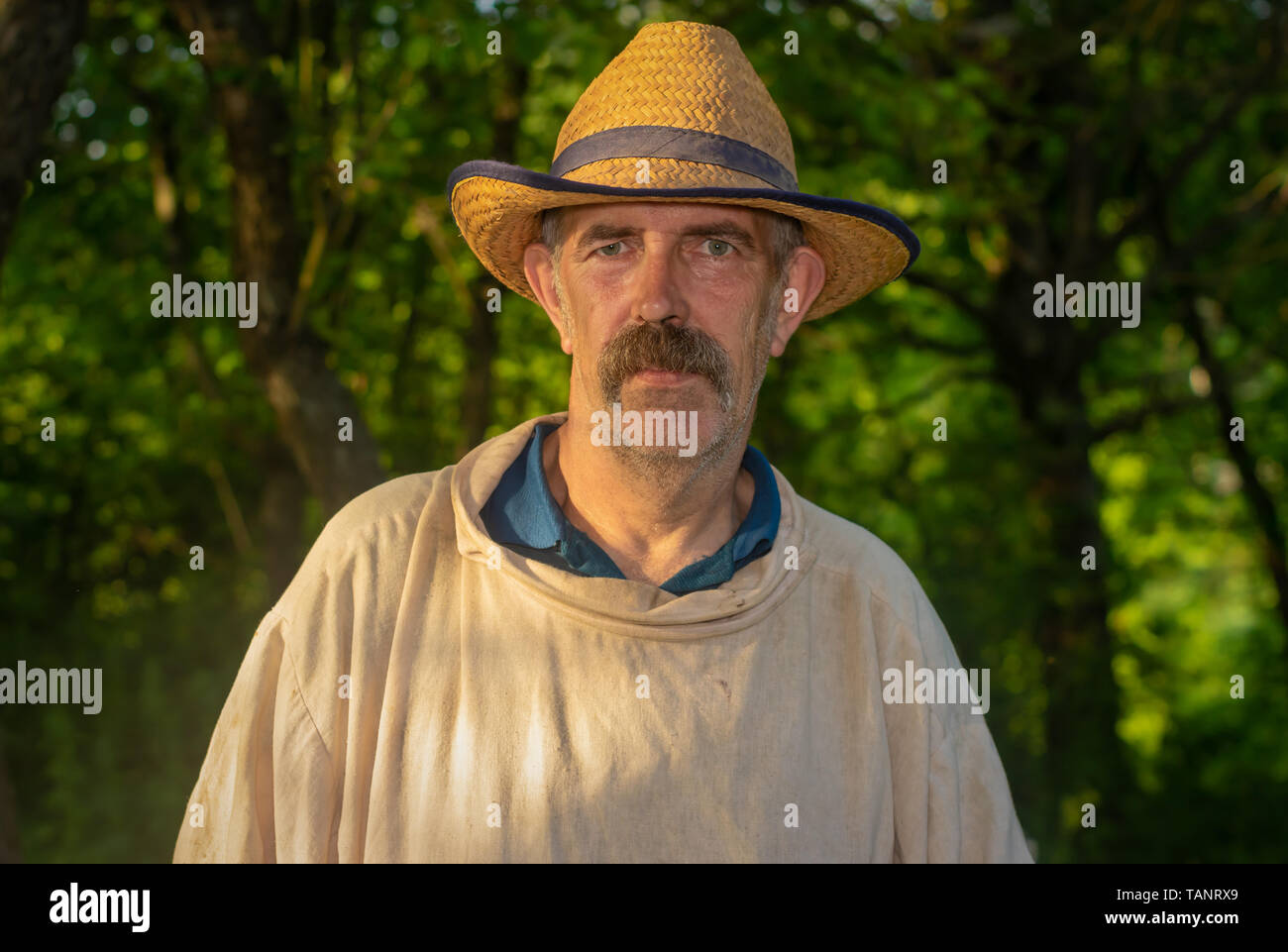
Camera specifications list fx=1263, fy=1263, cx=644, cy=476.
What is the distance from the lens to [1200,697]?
41.1 ft

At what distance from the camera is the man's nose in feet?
8.91

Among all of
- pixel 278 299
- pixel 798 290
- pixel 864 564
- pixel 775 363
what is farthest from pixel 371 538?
pixel 775 363

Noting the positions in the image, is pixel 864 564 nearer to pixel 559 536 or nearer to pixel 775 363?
pixel 559 536

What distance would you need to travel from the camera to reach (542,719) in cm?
257

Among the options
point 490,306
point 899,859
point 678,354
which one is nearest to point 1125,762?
point 490,306

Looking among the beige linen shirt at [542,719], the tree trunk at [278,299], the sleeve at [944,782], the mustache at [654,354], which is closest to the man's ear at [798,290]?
the mustache at [654,354]

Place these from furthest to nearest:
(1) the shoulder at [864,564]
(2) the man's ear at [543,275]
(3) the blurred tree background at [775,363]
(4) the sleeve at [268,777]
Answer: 1. (3) the blurred tree background at [775,363]
2. (2) the man's ear at [543,275]
3. (1) the shoulder at [864,564]
4. (4) the sleeve at [268,777]

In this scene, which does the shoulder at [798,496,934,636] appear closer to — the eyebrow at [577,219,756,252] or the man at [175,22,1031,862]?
the man at [175,22,1031,862]

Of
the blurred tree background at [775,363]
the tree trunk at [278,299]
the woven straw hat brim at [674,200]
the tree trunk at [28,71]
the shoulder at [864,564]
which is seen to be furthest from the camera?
the blurred tree background at [775,363]

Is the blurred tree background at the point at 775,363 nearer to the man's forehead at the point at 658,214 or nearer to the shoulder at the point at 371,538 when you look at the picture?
the man's forehead at the point at 658,214

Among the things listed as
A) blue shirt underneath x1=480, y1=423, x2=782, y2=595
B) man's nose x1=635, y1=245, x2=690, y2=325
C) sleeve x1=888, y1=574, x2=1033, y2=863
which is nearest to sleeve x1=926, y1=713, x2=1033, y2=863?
sleeve x1=888, y1=574, x2=1033, y2=863

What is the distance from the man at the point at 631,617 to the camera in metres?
2.53

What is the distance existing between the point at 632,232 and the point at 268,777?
4.53 feet

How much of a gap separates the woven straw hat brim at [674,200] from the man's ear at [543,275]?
0.03 meters
